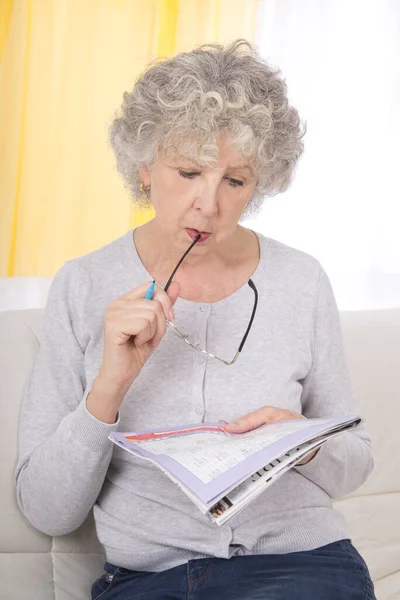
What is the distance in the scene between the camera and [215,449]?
109 centimetres

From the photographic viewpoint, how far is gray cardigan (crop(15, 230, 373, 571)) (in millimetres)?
1275

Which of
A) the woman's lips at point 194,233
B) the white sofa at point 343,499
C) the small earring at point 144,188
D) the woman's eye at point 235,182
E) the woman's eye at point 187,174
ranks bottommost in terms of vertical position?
the white sofa at point 343,499

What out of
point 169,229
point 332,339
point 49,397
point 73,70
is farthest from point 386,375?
point 73,70

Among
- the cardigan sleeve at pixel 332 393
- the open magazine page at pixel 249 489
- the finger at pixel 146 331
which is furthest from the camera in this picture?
the cardigan sleeve at pixel 332 393

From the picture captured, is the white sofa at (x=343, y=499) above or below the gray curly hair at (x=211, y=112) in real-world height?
below

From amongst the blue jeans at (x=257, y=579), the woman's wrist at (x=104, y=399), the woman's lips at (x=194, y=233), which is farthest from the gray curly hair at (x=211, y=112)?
the blue jeans at (x=257, y=579)

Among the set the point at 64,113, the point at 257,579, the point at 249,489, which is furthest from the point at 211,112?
the point at 64,113

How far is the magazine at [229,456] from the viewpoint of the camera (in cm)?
97

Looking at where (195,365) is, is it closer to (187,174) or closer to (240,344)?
(240,344)

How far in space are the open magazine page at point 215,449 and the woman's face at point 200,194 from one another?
1.18ft

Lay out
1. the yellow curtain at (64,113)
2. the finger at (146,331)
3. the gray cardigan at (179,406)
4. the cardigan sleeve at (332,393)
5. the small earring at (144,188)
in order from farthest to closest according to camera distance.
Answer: the yellow curtain at (64,113), the small earring at (144,188), the cardigan sleeve at (332,393), the gray cardigan at (179,406), the finger at (146,331)

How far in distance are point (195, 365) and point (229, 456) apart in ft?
1.13

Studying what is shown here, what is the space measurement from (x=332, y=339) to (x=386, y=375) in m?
0.43

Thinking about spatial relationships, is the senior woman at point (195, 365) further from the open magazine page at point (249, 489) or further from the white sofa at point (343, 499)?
the open magazine page at point (249, 489)
